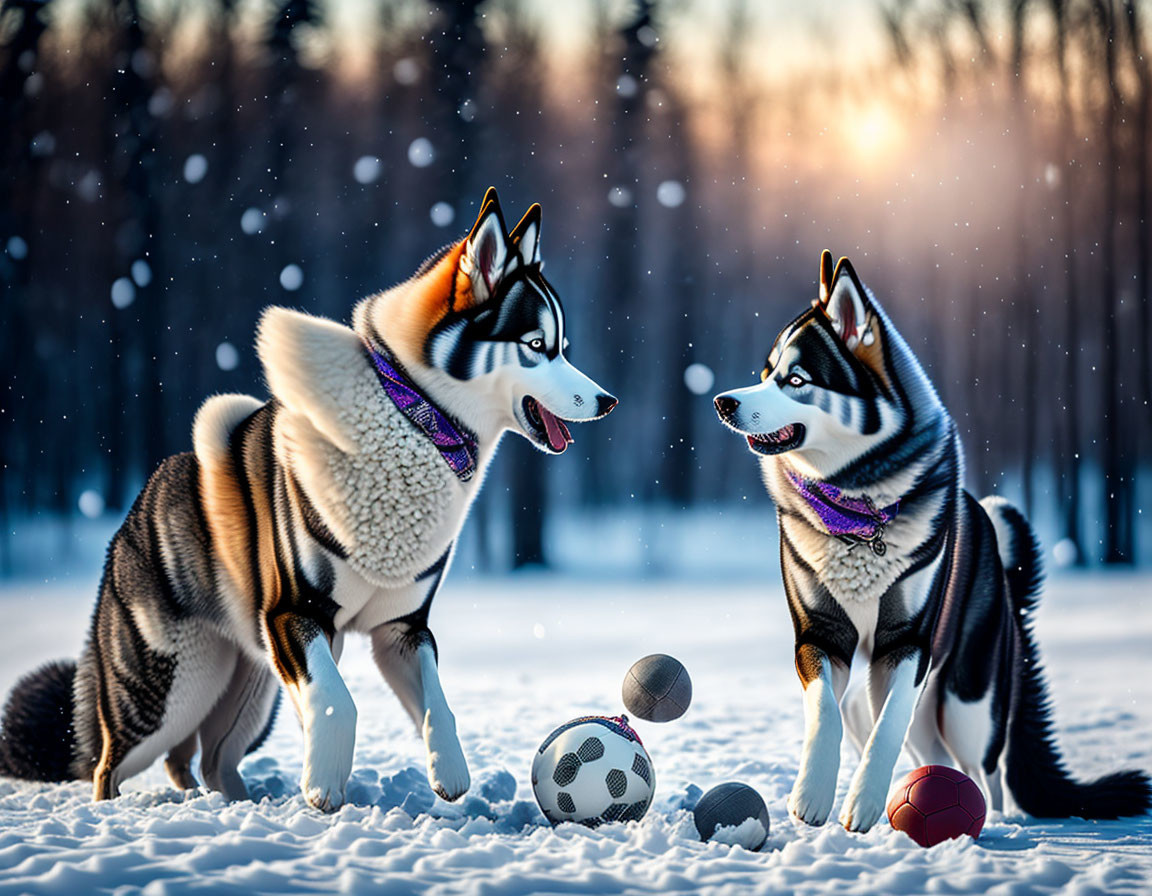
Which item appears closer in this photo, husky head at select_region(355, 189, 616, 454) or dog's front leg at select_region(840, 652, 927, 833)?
dog's front leg at select_region(840, 652, 927, 833)

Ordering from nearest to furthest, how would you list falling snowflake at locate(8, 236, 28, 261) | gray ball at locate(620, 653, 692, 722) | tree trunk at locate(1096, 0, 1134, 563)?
gray ball at locate(620, 653, 692, 722), tree trunk at locate(1096, 0, 1134, 563), falling snowflake at locate(8, 236, 28, 261)

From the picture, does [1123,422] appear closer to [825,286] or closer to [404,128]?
[825,286]

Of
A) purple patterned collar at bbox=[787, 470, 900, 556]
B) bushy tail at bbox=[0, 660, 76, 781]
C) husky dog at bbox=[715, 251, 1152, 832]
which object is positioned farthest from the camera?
bushy tail at bbox=[0, 660, 76, 781]

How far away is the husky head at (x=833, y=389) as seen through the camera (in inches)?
118

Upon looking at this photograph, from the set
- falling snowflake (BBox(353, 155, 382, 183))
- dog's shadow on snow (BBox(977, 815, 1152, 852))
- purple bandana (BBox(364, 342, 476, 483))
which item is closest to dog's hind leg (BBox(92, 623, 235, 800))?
purple bandana (BBox(364, 342, 476, 483))

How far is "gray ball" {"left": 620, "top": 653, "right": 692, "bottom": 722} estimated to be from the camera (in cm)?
340

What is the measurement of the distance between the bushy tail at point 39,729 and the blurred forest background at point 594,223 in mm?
2927

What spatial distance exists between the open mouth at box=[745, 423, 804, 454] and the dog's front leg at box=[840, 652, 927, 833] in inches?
26.0

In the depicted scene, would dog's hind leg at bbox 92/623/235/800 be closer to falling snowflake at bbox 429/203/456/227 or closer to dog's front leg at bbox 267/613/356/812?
dog's front leg at bbox 267/613/356/812

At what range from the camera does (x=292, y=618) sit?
9.64ft

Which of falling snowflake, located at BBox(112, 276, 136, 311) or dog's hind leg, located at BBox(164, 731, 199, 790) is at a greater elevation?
falling snowflake, located at BBox(112, 276, 136, 311)

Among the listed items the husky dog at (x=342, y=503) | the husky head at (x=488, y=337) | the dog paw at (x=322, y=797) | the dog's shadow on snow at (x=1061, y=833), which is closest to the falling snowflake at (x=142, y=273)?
the husky dog at (x=342, y=503)

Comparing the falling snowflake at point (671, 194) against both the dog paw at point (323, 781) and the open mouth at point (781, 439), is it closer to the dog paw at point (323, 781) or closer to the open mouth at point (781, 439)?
the open mouth at point (781, 439)

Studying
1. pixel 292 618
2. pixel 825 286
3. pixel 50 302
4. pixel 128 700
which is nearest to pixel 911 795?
pixel 825 286
